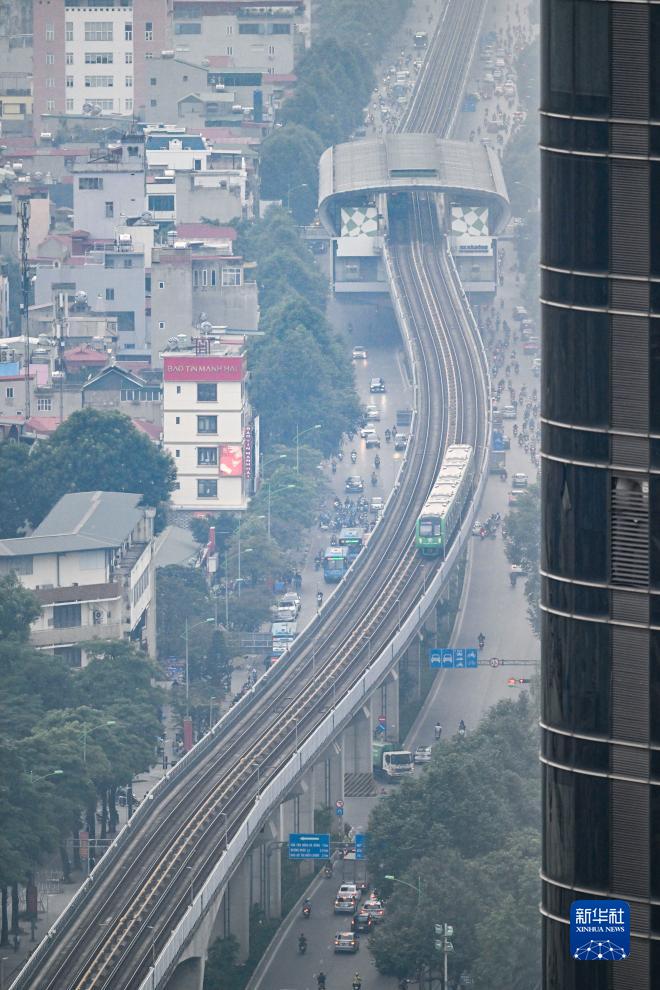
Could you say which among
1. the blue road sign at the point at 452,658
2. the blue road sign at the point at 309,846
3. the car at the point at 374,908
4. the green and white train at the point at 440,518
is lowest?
the car at the point at 374,908

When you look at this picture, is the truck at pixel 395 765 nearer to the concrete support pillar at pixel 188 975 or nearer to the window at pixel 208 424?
the concrete support pillar at pixel 188 975

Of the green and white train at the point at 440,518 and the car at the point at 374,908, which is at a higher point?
the green and white train at the point at 440,518

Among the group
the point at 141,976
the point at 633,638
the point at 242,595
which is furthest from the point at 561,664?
the point at 242,595

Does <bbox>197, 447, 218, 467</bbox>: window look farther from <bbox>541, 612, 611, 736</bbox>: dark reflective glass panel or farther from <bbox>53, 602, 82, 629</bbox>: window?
<bbox>541, 612, 611, 736</bbox>: dark reflective glass panel

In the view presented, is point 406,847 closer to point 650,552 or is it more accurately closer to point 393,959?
point 393,959

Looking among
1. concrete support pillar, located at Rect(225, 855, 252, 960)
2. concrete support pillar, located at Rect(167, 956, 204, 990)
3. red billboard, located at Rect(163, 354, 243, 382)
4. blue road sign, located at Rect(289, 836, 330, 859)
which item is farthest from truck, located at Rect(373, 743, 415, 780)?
red billboard, located at Rect(163, 354, 243, 382)

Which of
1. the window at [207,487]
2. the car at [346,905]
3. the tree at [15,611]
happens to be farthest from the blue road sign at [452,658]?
the window at [207,487]
